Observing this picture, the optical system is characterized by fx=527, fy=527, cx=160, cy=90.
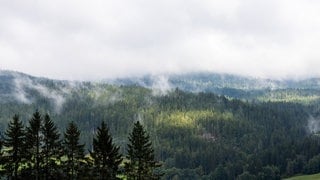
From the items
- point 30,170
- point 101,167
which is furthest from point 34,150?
point 101,167

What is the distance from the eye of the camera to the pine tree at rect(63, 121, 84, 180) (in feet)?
234

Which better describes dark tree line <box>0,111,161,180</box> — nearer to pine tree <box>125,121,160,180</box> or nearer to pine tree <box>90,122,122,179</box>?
pine tree <box>90,122,122,179</box>

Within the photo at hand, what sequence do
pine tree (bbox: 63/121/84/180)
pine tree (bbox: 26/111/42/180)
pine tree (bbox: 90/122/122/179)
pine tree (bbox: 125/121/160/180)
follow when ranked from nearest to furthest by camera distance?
pine tree (bbox: 26/111/42/180)
pine tree (bbox: 90/122/122/179)
pine tree (bbox: 63/121/84/180)
pine tree (bbox: 125/121/160/180)

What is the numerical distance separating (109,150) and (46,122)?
921 cm

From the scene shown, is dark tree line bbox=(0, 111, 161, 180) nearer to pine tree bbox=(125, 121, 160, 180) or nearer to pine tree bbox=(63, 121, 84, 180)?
pine tree bbox=(63, 121, 84, 180)

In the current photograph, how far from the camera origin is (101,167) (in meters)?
71.8

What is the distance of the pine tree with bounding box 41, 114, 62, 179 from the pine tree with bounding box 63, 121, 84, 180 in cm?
122

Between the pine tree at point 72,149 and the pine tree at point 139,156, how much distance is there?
24.4ft

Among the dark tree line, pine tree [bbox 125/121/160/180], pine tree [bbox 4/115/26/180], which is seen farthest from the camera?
pine tree [bbox 125/121/160/180]

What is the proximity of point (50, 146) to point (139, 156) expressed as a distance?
13.5 meters

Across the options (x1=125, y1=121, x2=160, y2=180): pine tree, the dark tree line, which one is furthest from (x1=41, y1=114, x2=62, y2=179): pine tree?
(x1=125, y1=121, x2=160, y2=180): pine tree

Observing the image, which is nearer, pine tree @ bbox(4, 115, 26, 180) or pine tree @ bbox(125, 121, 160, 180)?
pine tree @ bbox(4, 115, 26, 180)

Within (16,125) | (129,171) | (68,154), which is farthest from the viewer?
(129,171)

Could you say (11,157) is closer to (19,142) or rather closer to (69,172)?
(19,142)
